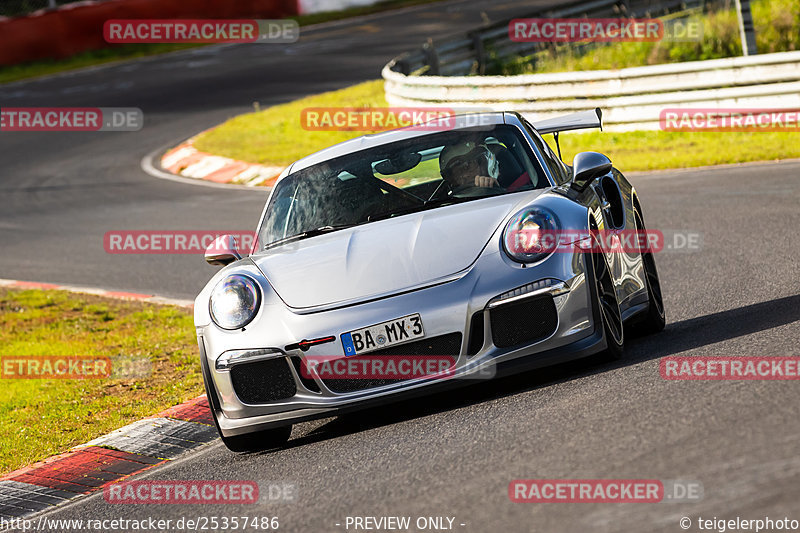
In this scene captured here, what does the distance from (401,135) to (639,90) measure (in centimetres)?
917

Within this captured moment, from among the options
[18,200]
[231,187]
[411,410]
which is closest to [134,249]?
[231,187]

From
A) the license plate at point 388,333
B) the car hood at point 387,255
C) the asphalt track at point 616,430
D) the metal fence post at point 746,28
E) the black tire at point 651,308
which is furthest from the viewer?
the metal fence post at point 746,28

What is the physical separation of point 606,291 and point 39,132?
20220 millimetres

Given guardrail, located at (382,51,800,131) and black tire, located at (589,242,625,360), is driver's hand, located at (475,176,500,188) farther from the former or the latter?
guardrail, located at (382,51,800,131)

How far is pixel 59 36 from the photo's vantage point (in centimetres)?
3111

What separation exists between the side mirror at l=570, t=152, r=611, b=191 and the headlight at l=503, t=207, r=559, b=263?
24.8 inches

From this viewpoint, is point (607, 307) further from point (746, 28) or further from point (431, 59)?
point (431, 59)

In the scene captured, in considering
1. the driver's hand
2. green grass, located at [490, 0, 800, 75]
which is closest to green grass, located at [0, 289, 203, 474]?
the driver's hand

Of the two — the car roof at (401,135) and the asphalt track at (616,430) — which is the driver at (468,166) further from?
the asphalt track at (616,430)

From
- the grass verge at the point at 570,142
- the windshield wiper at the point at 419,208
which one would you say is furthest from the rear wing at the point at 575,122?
the grass verge at the point at 570,142

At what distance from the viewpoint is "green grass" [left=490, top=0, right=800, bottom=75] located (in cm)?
1902

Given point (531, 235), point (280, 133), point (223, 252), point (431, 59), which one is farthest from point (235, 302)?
point (431, 59)

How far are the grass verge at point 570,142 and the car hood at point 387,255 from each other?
8199 mm

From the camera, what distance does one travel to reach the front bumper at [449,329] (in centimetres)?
530
